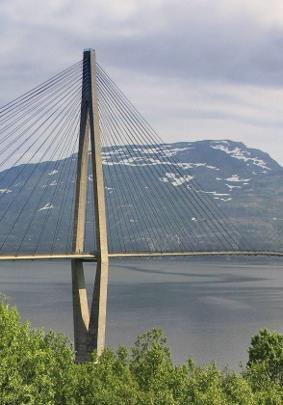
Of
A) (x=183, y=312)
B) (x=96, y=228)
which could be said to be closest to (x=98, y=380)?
(x=96, y=228)

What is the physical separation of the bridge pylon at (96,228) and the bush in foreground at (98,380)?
994cm

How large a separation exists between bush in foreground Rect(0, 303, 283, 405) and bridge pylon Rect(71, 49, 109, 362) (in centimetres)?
994

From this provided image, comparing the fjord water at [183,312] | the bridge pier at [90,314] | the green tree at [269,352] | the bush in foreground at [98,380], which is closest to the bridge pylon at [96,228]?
the bridge pier at [90,314]

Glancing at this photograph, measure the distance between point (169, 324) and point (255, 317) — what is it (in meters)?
19.7

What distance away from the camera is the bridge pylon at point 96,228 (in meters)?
52.2

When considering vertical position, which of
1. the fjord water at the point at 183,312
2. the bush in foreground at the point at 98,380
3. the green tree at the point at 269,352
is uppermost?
the bush in foreground at the point at 98,380

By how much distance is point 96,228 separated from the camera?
172ft

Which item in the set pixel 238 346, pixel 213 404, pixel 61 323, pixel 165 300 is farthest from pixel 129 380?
pixel 165 300

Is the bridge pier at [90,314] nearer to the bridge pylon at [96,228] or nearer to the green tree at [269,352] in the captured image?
the bridge pylon at [96,228]

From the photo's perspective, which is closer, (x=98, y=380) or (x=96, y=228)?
(x=98, y=380)

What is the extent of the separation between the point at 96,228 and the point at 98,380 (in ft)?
59.9

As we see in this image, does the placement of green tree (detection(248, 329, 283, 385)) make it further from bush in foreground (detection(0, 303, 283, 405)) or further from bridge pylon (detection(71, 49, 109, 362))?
bridge pylon (detection(71, 49, 109, 362))

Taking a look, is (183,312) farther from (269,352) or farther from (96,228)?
(96,228)

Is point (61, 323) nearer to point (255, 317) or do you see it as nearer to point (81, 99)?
point (255, 317)
